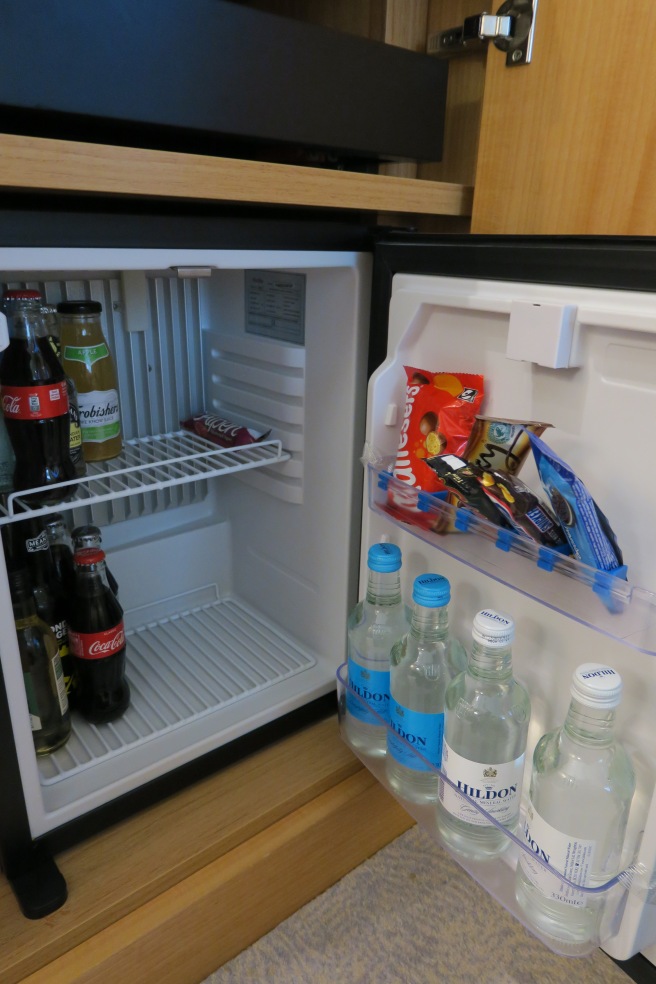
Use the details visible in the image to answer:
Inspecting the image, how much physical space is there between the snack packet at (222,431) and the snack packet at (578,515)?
595 mm

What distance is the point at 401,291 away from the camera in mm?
793

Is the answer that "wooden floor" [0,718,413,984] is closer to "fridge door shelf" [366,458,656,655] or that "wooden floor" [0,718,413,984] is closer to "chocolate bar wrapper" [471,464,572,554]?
"fridge door shelf" [366,458,656,655]

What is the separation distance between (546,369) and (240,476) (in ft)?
2.33

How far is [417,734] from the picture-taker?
0.77 m

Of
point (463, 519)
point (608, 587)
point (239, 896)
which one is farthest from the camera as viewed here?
→ point (239, 896)

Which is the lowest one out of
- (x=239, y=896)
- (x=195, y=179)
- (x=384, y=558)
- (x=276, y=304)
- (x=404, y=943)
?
(x=404, y=943)

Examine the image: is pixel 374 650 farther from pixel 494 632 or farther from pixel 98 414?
pixel 98 414

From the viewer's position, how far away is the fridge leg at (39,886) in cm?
77

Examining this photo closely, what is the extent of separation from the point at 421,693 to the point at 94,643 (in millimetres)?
463

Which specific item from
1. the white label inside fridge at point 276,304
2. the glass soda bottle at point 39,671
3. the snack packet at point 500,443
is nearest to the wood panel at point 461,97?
the white label inside fridge at point 276,304

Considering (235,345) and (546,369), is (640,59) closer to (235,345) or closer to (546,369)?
(546,369)

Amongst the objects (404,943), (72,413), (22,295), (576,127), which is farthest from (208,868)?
(576,127)

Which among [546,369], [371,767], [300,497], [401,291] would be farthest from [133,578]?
[546,369]

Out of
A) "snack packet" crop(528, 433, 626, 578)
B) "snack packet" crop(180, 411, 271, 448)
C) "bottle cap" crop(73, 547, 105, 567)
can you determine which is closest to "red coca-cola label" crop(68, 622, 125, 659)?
"bottle cap" crop(73, 547, 105, 567)
